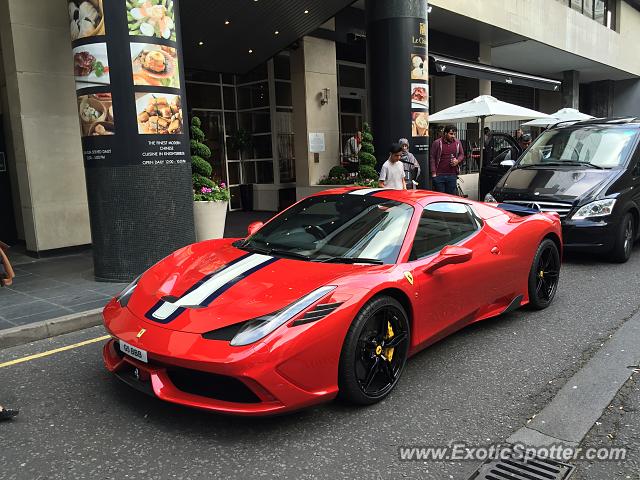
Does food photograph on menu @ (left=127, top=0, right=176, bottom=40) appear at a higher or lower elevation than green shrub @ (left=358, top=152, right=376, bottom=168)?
higher

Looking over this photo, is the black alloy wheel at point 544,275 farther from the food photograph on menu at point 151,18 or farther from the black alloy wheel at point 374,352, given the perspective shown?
the food photograph on menu at point 151,18

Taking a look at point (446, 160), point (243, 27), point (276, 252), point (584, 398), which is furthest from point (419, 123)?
point (584, 398)

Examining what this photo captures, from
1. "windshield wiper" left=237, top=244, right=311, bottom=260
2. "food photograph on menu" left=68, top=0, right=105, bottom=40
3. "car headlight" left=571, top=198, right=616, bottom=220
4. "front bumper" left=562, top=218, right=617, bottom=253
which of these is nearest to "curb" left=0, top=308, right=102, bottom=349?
"windshield wiper" left=237, top=244, right=311, bottom=260

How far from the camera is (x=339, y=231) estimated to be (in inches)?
165

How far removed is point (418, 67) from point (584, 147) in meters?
4.23

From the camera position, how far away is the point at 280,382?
2.94 metres

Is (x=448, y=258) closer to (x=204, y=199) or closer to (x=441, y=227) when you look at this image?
(x=441, y=227)

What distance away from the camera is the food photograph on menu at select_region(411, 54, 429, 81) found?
1151 centimetres

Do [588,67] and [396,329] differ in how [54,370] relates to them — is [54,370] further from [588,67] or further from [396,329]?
[588,67]

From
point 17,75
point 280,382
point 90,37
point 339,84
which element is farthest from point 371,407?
point 339,84

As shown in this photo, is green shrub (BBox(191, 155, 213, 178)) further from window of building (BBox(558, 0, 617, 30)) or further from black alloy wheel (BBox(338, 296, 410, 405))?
window of building (BBox(558, 0, 617, 30))

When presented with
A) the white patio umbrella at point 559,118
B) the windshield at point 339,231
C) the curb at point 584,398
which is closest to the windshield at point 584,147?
the curb at point 584,398

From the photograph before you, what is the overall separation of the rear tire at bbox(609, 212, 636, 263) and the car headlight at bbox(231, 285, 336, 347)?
597 cm

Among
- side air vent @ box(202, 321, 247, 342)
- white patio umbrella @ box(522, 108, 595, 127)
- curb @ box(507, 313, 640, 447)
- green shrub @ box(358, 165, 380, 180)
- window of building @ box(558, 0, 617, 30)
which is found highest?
window of building @ box(558, 0, 617, 30)
